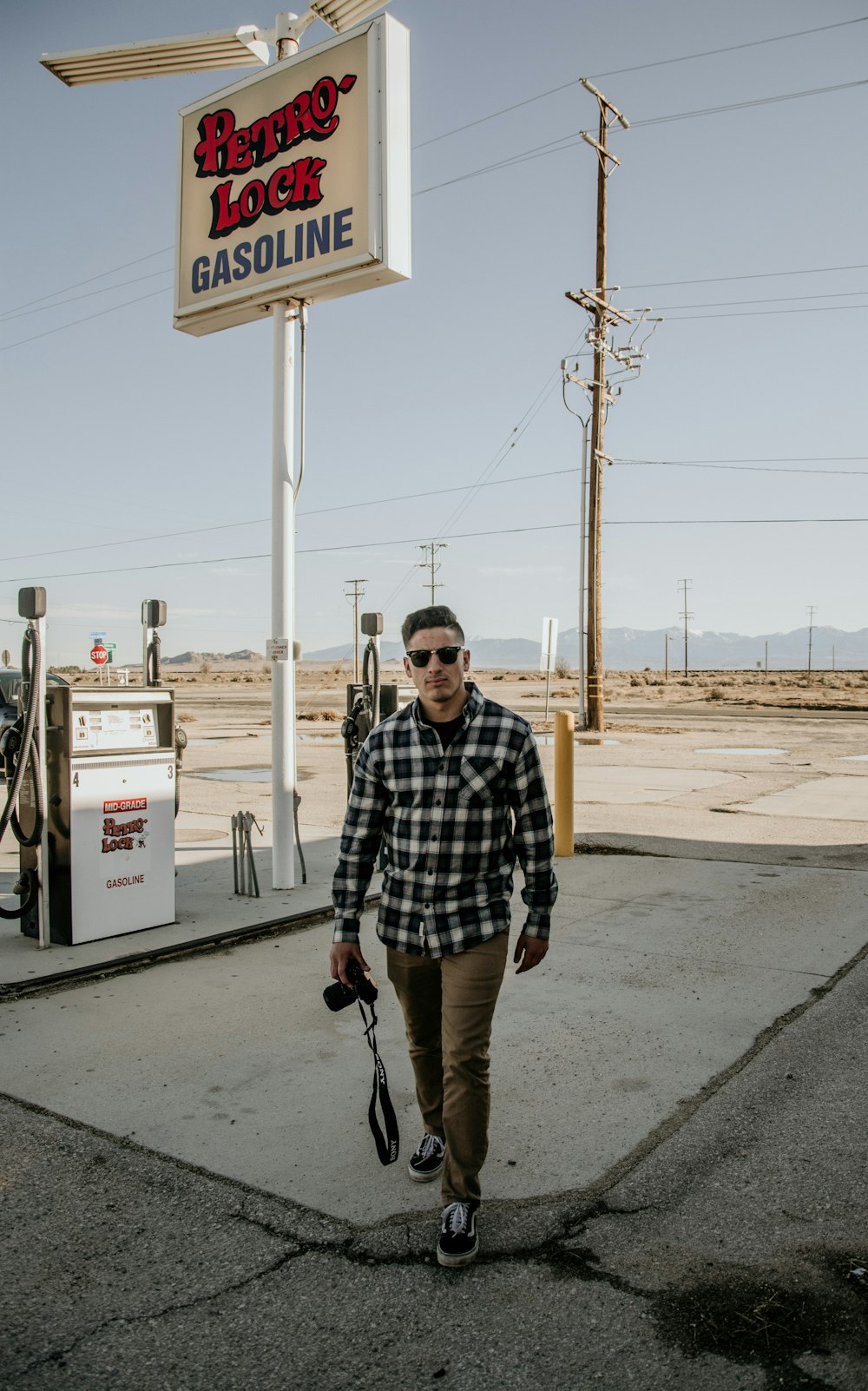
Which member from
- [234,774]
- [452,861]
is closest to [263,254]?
[452,861]

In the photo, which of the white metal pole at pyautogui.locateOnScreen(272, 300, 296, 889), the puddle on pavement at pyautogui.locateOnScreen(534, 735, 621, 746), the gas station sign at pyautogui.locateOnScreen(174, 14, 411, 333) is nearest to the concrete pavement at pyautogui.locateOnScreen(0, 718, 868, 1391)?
the white metal pole at pyautogui.locateOnScreen(272, 300, 296, 889)

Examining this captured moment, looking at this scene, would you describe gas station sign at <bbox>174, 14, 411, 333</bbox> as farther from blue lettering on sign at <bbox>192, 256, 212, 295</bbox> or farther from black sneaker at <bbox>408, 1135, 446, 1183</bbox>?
black sneaker at <bbox>408, 1135, 446, 1183</bbox>

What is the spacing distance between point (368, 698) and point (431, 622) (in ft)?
18.7

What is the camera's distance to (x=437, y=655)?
3377 millimetres

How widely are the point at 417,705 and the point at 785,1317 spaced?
1997mm

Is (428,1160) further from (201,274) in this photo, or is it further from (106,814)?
(201,274)

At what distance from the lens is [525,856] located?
351cm

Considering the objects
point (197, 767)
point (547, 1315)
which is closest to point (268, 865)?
point (547, 1315)

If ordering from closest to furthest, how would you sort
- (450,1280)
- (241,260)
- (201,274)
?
1. (450,1280)
2. (241,260)
3. (201,274)

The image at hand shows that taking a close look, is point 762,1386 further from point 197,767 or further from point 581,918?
point 197,767

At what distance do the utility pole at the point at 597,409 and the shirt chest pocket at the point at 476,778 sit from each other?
24605 millimetres

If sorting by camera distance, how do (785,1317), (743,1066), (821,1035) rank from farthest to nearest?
(821,1035) → (743,1066) → (785,1317)

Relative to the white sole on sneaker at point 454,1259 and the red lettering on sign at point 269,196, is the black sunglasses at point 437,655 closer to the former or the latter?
the white sole on sneaker at point 454,1259

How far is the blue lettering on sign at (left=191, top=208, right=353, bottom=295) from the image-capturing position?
7.91 metres
